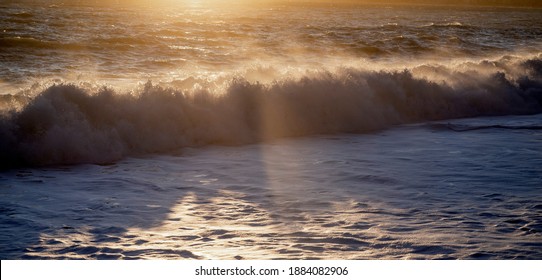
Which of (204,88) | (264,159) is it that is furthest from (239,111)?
(264,159)

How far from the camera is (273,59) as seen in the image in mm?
22500

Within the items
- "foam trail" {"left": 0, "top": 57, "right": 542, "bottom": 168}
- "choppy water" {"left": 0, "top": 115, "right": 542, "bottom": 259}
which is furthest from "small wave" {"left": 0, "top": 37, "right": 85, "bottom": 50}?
"choppy water" {"left": 0, "top": 115, "right": 542, "bottom": 259}

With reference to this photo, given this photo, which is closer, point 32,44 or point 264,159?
point 264,159

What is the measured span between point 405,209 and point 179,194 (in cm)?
251

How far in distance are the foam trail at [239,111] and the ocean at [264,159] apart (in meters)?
0.03

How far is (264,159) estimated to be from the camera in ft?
33.2

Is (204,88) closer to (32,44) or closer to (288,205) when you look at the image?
(288,205)

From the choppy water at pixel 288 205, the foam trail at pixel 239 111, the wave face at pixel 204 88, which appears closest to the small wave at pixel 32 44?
the wave face at pixel 204 88

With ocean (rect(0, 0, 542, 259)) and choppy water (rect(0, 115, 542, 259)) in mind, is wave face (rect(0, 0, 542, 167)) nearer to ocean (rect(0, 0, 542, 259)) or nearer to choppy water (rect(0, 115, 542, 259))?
ocean (rect(0, 0, 542, 259))

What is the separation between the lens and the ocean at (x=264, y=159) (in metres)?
6.19

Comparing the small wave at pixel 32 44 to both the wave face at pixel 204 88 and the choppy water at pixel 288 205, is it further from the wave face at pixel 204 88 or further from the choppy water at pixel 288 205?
the choppy water at pixel 288 205

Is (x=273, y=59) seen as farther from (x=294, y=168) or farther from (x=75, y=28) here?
(x=294, y=168)

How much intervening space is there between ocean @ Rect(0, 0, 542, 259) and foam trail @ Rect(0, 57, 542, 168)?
3cm

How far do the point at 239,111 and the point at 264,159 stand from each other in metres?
2.59
